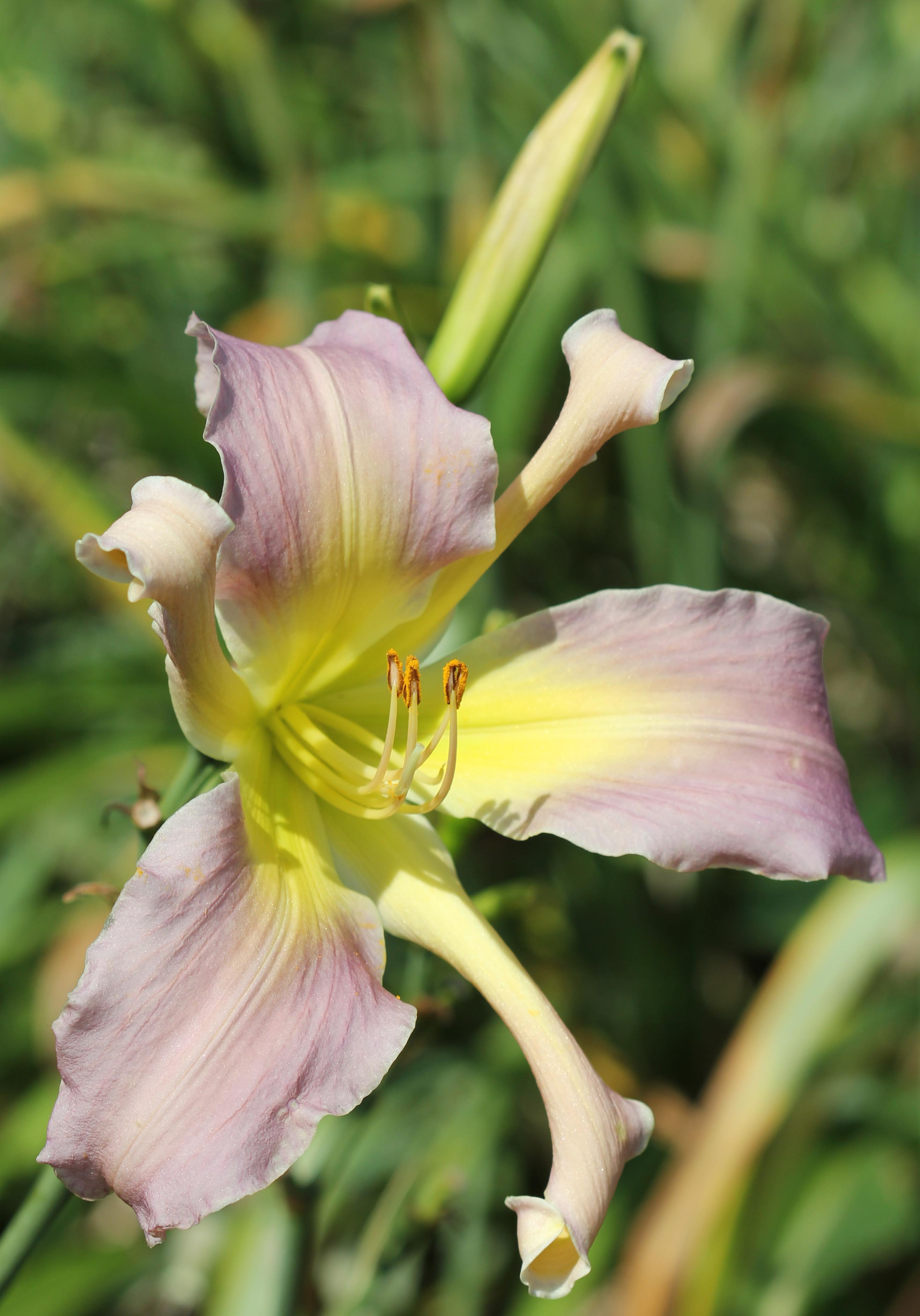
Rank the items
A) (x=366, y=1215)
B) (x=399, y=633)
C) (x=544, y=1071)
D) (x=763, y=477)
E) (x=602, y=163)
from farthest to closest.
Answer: (x=763, y=477), (x=602, y=163), (x=366, y=1215), (x=399, y=633), (x=544, y=1071)

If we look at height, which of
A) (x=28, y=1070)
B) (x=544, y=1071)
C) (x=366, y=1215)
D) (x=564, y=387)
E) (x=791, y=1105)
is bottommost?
(x=28, y=1070)

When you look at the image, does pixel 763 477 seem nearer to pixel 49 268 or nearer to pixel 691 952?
pixel 691 952

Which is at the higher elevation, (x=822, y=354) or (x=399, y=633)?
(x=399, y=633)

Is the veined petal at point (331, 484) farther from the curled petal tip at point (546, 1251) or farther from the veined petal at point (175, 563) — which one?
the curled petal tip at point (546, 1251)

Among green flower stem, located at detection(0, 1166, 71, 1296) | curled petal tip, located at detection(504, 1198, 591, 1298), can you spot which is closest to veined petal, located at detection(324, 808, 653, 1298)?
curled petal tip, located at detection(504, 1198, 591, 1298)

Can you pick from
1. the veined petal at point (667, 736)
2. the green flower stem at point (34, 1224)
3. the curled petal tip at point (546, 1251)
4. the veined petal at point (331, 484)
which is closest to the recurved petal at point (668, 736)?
the veined petal at point (667, 736)

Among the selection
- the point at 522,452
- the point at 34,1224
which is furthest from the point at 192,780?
the point at 522,452

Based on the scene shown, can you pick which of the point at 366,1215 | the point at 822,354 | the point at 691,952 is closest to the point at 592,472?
the point at 822,354
